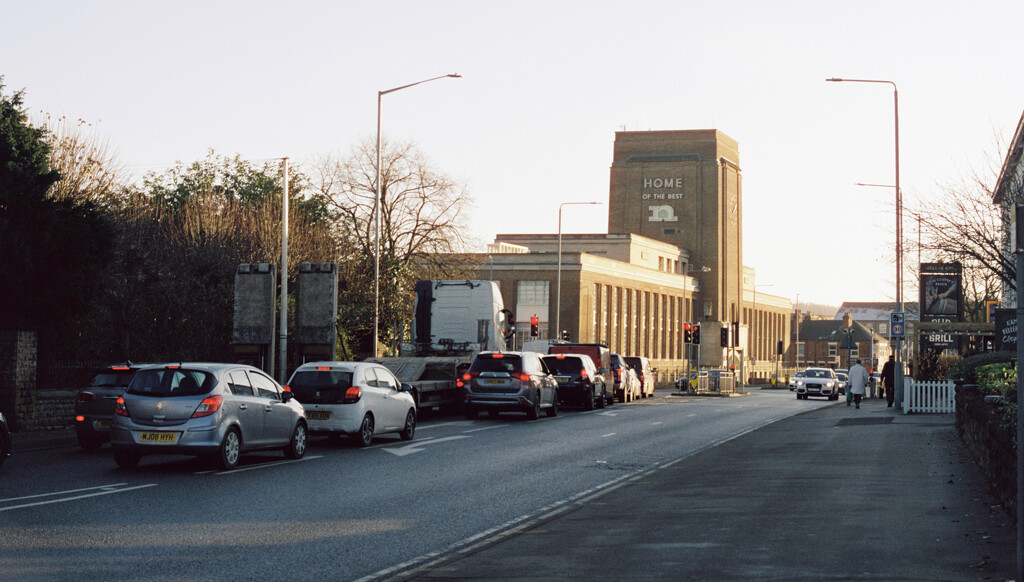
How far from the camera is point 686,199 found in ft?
378

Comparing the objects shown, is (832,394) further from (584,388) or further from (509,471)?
(509,471)

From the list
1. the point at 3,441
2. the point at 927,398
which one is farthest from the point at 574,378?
the point at 3,441

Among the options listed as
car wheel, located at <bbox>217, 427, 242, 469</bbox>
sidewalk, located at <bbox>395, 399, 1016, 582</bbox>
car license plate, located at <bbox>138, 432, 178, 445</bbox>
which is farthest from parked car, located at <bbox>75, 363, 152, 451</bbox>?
sidewalk, located at <bbox>395, 399, 1016, 582</bbox>

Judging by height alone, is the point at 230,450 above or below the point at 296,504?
above

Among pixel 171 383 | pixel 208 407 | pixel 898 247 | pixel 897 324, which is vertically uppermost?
pixel 898 247

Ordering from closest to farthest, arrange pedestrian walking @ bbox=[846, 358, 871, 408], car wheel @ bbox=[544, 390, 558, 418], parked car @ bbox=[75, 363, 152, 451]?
parked car @ bbox=[75, 363, 152, 451] < car wheel @ bbox=[544, 390, 558, 418] < pedestrian walking @ bbox=[846, 358, 871, 408]

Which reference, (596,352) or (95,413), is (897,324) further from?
(95,413)

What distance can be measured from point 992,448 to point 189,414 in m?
10.0

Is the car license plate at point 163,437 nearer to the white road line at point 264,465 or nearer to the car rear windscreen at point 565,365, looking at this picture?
the white road line at point 264,465

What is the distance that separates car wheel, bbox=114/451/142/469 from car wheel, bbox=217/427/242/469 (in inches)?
52.0

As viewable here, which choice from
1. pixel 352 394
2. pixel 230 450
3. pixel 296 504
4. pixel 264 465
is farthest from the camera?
pixel 352 394

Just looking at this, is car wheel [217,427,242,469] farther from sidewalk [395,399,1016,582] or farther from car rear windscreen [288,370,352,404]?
sidewalk [395,399,1016,582]

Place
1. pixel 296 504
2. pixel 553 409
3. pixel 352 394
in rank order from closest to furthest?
pixel 296 504 < pixel 352 394 < pixel 553 409

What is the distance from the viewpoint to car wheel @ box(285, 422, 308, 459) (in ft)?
58.1
